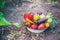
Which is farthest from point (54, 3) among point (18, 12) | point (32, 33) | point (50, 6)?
point (32, 33)

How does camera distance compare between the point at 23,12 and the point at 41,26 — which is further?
the point at 23,12

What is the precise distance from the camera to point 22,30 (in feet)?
7.10

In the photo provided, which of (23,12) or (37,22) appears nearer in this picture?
(37,22)

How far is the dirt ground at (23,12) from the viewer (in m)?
2.09

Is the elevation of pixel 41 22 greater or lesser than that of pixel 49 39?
greater

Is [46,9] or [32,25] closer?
[32,25]

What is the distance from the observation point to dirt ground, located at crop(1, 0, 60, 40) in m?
2.09

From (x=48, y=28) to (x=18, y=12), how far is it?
487 mm

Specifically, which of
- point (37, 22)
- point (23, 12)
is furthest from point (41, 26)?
point (23, 12)

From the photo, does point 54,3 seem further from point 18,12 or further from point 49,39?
point 49,39

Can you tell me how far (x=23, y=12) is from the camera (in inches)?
97.1

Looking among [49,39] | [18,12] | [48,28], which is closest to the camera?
[49,39]

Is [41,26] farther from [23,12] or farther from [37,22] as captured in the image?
[23,12]

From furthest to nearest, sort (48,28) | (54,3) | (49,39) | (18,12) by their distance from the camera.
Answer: (54,3) → (18,12) → (48,28) → (49,39)
